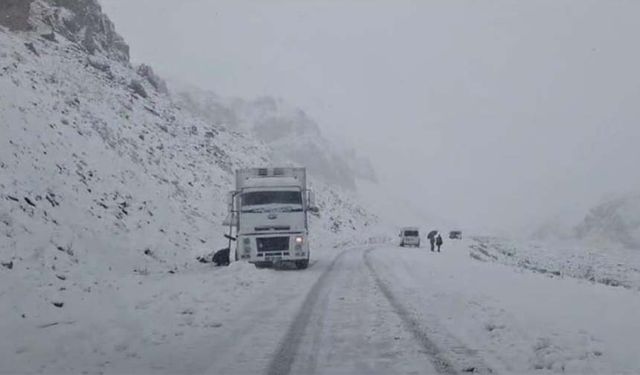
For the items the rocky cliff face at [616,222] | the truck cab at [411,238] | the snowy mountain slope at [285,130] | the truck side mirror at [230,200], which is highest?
the snowy mountain slope at [285,130]

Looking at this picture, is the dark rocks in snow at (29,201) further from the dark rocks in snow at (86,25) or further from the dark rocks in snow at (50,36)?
the dark rocks in snow at (86,25)

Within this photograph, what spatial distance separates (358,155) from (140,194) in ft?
564

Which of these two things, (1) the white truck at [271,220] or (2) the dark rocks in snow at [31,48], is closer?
(1) the white truck at [271,220]

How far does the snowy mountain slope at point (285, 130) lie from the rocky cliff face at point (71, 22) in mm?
72816

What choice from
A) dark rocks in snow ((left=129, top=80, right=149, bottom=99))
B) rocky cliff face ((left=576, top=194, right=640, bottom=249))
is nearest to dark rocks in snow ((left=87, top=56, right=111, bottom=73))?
dark rocks in snow ((left=129, top=80, right=149, bottom=99))

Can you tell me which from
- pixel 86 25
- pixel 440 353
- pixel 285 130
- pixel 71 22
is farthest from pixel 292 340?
pixel 285 130

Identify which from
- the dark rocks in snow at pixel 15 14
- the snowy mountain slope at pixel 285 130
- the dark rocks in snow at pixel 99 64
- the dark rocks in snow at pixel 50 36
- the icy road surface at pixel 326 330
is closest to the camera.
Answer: the icy road surface at pixel 326 330

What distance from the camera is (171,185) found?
37.7 meters

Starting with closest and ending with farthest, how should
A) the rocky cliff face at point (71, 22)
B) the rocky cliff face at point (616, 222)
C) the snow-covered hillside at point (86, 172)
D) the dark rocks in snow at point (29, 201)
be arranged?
the snow-covered hillside at point (86, 172)
the dark rocks in snow at point (29, 201)
the rocky cliff face at point (71, 22)
the rocky cliff face at point (616, 222)

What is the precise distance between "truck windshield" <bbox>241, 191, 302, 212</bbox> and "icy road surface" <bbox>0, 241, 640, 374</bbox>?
21.8 feet

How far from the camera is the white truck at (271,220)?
2348 centimetres

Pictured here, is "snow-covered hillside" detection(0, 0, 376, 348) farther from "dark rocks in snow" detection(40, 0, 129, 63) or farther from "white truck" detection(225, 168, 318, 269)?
"white truck" detection(225, 168, 318, 269)

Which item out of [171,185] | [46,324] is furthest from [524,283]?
[171,185]

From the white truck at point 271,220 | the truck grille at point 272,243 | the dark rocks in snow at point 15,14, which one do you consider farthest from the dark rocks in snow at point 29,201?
the dark rocks in snow at point 15,14
